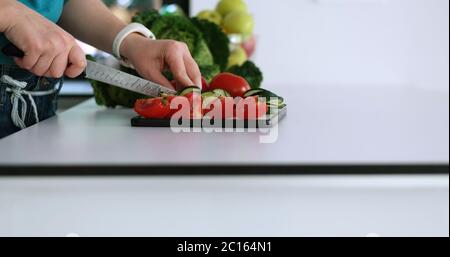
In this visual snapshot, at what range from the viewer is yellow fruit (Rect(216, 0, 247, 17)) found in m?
2.47

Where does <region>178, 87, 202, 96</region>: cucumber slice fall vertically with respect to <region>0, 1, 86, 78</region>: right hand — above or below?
below

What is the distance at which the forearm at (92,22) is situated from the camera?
152 centimetres

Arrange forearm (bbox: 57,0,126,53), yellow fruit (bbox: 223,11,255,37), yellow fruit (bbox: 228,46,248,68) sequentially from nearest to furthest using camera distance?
1. forearm (bbox: 57,0,126,53)
2. yellow fruit (bbox: 228,46,248,68)
3. yellow fruit (bbox: 223,11,255,37)

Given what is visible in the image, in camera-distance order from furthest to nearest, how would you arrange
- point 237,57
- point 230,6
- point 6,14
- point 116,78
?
1. point 230,6
2. point 237,57
3. point 116,78
4. point 6,14

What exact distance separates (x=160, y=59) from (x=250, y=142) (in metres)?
0.46

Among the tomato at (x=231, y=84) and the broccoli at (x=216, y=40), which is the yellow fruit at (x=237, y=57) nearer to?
Answer: the broccoli at (x=216, y=40)

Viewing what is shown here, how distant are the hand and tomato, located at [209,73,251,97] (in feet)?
0.20

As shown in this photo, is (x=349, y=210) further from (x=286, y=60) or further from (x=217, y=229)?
(x=286, y=60)

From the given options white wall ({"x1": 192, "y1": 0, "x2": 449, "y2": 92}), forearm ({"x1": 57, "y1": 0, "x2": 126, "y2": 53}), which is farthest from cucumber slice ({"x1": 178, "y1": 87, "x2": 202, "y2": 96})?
white wall ({"x1": 192, "y1": 0, "x2": 449, "y2": 92})

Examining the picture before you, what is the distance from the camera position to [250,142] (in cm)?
103

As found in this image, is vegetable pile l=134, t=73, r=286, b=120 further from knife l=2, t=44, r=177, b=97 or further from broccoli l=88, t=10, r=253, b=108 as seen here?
broccoli l=88, t=10, r=253, b=108

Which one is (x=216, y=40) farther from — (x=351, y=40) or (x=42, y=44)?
(x=351, y=40)

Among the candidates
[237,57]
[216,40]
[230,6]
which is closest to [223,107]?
[216,40]
